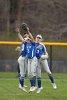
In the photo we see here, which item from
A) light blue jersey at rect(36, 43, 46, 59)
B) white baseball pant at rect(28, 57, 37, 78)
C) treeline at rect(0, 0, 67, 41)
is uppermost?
light blue jersey at rect(36, 43, 46, 59)

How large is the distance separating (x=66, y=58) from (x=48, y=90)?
1204 centimetres

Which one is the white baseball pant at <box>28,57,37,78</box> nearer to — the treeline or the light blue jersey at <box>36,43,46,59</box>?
the light blue jersey at <box>36,43,46,59</box>

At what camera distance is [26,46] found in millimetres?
16438

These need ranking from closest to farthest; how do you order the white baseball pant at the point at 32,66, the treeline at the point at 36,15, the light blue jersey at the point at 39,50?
the white baseball pant at the point at 32,66
the light blue jersey at the point at 39,50
the treeline at the point at 36,15

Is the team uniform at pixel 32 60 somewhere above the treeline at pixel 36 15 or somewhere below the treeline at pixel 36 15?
above

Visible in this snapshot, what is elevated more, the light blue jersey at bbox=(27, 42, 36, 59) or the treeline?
the light blue jersey at bbox=(27, 42, 36, 59)

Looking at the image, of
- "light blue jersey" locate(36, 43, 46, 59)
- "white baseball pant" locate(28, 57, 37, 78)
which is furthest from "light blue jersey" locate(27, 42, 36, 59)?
"light blue jersey" locate(36, 43, 46, 59)

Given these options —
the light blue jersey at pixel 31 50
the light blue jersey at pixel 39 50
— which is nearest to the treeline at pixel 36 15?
the light blue jersey at pixel 39 50

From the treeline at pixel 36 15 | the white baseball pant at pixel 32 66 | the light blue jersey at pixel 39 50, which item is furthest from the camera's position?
the treeline at pixel 36 15

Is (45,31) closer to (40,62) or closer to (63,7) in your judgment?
(63,7)

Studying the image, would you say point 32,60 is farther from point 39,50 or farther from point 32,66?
point 39,50

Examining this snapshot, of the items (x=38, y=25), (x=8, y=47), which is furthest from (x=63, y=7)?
(x=8, y=47)

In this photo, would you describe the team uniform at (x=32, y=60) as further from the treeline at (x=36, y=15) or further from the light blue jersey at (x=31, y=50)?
the treeline at (x=36, y=15)

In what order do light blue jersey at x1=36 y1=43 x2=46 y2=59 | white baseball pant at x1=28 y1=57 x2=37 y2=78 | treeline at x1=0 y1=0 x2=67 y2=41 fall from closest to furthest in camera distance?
white baseball pant at x1=28 y1=57 x2=37 y2=78 → light blue jersey at x1=36 y1=43 x2=46 y2=59 → treeline at x1=0 y1=0 x2=67 y2=41
